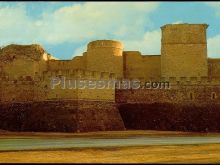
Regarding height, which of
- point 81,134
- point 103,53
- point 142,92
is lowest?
point 81,134

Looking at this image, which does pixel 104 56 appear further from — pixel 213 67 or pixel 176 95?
pixel 213 67

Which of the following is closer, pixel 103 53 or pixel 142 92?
pixel 142 92

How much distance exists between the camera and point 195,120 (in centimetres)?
3969

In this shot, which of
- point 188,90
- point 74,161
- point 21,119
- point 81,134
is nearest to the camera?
point 74,161

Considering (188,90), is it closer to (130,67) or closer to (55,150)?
(130,67)

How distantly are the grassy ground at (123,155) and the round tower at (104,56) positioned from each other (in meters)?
22.4

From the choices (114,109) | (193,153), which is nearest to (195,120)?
(114,109)

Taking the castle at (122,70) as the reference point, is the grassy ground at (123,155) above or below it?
below

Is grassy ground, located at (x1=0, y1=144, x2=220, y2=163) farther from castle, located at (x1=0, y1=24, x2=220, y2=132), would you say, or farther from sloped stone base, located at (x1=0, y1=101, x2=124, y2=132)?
castle, located at (x1=0, y1=24, x2=220, y2=132)

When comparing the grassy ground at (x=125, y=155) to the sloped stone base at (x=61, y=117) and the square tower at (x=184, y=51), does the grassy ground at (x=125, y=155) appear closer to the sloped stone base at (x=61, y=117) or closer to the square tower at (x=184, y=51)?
the sloped stone base at (x=61, y=117)

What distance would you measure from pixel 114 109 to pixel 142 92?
3.41 metres

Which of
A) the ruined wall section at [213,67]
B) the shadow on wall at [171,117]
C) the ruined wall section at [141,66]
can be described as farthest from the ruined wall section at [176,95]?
the ruined wall section at [141,66]

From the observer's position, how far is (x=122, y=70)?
151 feet

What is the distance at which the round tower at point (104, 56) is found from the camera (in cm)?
4475
